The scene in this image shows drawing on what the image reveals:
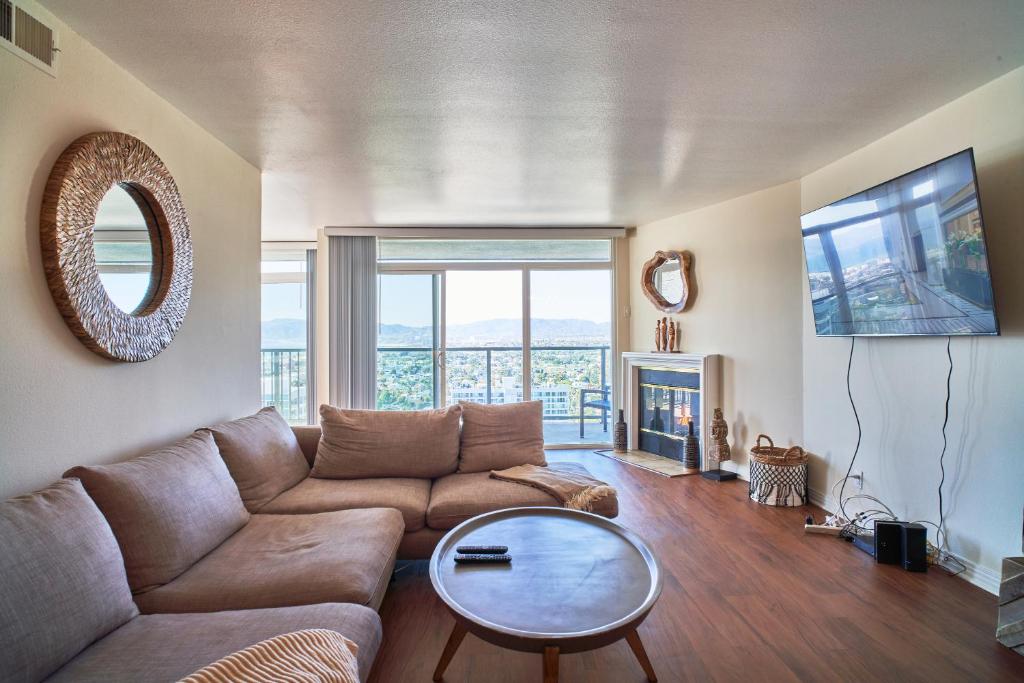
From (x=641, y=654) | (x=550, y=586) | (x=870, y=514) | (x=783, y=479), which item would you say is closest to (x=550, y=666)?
(x=550, y=586)

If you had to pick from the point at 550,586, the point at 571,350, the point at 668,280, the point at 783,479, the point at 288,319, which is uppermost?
the point at 668,280

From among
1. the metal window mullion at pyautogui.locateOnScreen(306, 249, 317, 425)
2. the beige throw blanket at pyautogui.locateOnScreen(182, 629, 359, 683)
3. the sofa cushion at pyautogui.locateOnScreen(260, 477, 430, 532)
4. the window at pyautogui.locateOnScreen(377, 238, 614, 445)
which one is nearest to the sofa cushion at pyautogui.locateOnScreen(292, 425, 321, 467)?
the sofa cushion at pyautogui.locateOnScreen(260, 477, 430, 532)

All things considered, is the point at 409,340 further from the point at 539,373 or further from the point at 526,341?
the point at 539,373

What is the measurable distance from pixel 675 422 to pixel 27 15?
187 inches

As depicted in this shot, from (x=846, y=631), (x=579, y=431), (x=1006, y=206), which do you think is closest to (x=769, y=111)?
(x=1006, y=206)

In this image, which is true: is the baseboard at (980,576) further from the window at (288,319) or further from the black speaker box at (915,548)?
the window at (288,319)

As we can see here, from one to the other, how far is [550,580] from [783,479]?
2496 mm

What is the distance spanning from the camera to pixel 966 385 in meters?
2.40

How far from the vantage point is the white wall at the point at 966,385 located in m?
2.20

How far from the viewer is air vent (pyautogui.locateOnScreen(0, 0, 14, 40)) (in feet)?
4.97

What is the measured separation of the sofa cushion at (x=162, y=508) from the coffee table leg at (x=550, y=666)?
1.22 m

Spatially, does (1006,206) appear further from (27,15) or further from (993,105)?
(27,15)

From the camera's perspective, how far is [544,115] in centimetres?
250

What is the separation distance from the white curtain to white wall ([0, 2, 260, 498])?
2.12 meters
